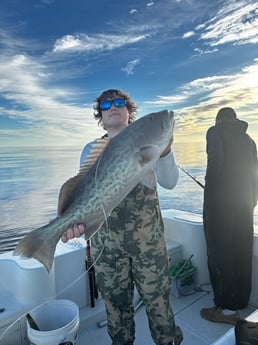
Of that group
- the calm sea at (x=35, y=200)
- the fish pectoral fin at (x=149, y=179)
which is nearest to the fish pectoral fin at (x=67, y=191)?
the fish pectoral fin at (x=149, y=179)

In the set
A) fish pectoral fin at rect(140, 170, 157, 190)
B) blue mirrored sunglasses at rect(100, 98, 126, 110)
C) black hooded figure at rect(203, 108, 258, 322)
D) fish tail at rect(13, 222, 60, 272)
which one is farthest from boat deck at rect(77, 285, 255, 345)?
blue mirrored sunglasses at rect(100, 98, 126, 110)

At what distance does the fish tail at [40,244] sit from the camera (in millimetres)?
1800

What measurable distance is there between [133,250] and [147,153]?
80 centimetres

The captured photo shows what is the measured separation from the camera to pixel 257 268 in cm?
355

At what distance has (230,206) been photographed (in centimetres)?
315

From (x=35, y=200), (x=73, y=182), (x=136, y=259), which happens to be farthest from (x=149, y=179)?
(x=35, y=200)

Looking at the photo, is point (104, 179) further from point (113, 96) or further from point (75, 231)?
point (113, 96)

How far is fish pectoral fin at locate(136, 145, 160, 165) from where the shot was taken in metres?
1.68

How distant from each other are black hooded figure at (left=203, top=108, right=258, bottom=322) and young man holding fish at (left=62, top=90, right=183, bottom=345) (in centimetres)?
109

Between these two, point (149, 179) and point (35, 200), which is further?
point (35, 200)

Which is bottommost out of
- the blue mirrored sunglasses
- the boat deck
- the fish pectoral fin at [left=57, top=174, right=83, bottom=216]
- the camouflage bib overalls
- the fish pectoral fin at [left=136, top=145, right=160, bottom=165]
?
the boat deck

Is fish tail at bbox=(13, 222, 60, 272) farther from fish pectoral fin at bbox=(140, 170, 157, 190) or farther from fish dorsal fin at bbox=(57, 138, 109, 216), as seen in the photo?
fish pectoral fin at bbox=(140, 170, 157, 190)

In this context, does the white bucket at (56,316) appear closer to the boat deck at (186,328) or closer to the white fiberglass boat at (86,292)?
the white fiberglass boat at (86,292)

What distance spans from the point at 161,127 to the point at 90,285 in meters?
2.18
